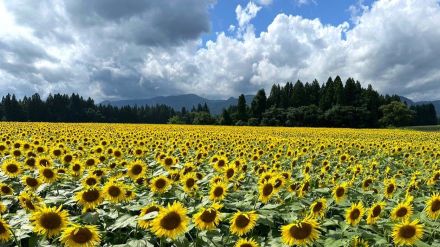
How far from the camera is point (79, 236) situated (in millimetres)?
3438

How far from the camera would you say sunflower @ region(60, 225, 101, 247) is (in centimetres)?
344

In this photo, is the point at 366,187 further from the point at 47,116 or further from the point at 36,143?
the point at 47,116

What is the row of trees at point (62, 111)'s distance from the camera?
11088 centimetres

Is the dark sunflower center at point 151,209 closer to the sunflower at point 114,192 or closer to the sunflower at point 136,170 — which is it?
the sunflower at point 114,192

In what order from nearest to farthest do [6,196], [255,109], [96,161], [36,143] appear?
[6,196] < [96,161] < [36,143] < [255,109]

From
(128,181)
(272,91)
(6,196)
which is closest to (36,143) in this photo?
(128,181)

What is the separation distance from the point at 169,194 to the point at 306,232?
230 centimetres

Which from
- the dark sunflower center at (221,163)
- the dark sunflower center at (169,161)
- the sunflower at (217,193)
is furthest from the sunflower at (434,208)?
the dark sunflower center at (169,161)

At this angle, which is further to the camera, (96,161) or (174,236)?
(96,161)

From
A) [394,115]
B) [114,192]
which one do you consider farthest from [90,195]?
[394,115]

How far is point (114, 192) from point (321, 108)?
9500cm

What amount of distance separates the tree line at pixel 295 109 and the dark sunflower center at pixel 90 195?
84.2m

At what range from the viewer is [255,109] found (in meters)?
98.3

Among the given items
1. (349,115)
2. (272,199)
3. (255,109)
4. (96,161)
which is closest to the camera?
(272,199)
